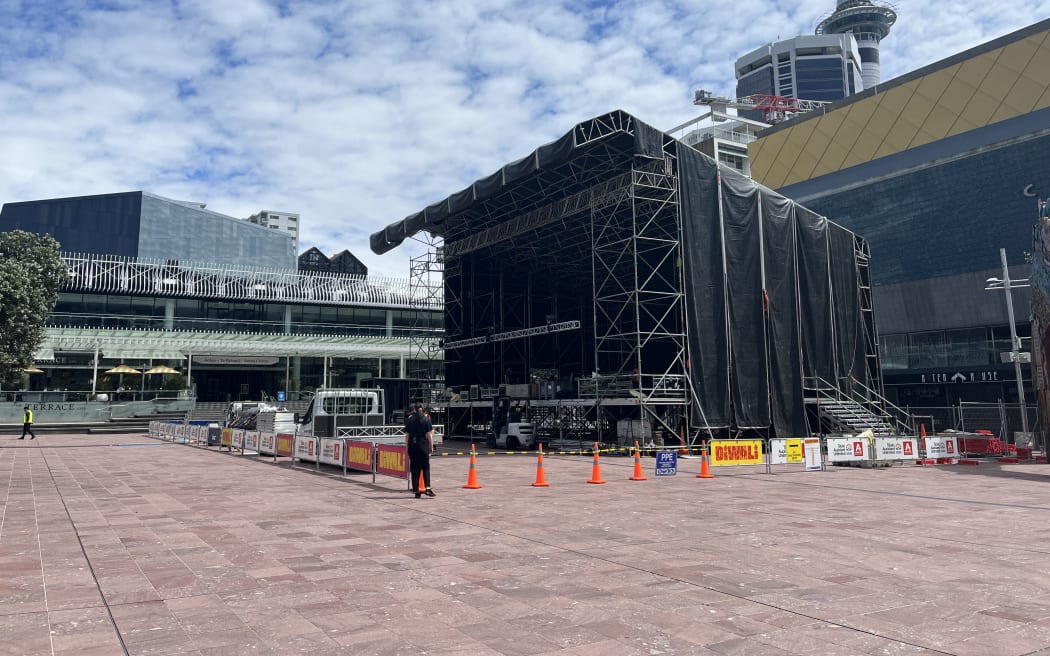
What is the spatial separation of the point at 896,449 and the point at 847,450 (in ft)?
8.76

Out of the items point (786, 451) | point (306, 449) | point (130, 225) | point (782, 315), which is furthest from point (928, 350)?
point (130, 225)

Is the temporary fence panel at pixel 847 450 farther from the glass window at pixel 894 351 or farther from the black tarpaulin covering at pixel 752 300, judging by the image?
the glass window at pixel 894 351

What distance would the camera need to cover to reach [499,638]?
530cm

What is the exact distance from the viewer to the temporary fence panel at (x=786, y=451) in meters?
20.0

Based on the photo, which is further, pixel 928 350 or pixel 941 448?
pixel 928 350

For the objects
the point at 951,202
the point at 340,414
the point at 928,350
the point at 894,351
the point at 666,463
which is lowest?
the point at 666,463

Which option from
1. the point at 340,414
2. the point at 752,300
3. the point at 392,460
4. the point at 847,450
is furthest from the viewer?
the point at 752,300

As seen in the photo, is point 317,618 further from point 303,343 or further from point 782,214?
point 303,343

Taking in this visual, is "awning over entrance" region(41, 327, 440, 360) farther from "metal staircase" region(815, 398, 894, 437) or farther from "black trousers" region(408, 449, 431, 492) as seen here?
"black trousers" region(408, 449, 431, 492)

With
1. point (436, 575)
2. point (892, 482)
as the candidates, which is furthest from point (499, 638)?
point (892, 482)

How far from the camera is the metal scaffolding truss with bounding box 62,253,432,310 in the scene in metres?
59.4

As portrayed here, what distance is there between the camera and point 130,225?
287 feet

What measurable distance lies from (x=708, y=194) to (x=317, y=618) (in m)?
26.9

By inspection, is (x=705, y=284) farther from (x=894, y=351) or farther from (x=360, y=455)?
(x=894, y=351)
